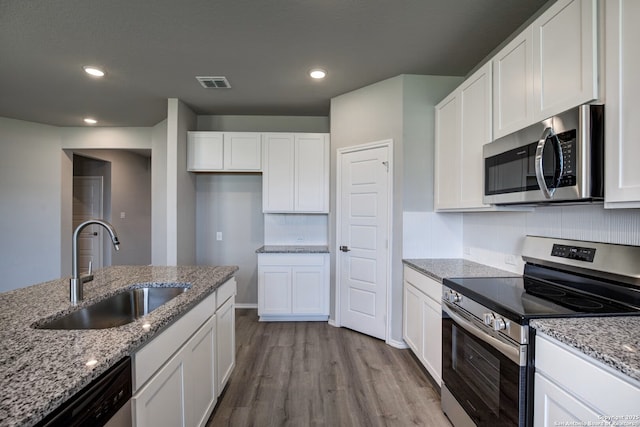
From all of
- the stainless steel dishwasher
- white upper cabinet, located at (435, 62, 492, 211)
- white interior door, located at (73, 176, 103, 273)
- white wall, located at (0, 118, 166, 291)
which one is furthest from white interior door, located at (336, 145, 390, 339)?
white interior door, located at (73, 176, 103, 273)

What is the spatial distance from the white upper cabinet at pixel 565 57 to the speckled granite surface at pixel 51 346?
6.64 ft

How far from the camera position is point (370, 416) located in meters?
1.97

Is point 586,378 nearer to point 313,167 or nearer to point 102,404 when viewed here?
point 102,404

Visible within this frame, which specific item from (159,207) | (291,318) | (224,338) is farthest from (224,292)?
(159,207)

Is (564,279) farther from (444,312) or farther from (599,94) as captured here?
(599,94)

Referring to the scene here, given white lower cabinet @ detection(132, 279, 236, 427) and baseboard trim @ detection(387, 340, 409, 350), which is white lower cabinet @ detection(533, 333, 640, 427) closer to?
white lower cabinet @ detection(132, 279, 236, 427)

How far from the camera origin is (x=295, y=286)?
11.8 feet

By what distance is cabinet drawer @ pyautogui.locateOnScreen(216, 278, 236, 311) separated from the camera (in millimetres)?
2012

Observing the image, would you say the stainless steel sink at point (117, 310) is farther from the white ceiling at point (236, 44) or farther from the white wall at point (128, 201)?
the white wall at point (128, 201)

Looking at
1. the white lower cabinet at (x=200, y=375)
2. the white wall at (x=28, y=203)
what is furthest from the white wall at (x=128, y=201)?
the white lower cabinet at (x=200, y=375)

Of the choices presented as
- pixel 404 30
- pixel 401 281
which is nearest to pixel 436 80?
pixel 404 30

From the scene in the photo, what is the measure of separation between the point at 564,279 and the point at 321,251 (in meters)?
2.31

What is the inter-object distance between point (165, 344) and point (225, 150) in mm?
2913

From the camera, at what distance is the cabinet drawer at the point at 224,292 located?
79.2 inches
